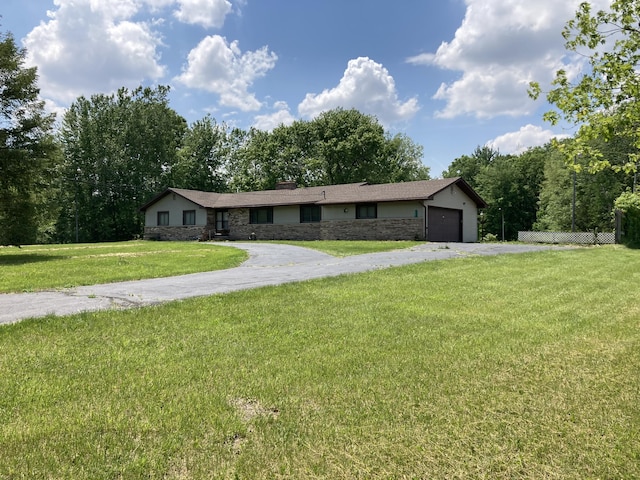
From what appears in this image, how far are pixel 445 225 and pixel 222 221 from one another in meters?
17.9

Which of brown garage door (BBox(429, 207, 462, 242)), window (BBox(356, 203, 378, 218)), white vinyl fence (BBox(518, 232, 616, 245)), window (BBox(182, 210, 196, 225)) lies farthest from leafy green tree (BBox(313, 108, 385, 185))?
white vinyl fence (BBox(518, 232, 616, 245))

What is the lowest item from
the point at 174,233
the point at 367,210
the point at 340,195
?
the point at 174,233

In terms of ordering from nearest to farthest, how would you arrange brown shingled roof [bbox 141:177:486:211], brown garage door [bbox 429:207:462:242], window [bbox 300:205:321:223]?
1. brown garage door [bbox 429:207:462:242]
2. brown shingled roof [bbox 141:177:486:211]
3. window [bbox 300:205:321:223]

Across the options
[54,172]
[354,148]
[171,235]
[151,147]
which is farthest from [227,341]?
[151,147]

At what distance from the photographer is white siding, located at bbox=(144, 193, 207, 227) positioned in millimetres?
35594

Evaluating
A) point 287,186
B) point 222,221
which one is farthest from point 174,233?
point 287,186

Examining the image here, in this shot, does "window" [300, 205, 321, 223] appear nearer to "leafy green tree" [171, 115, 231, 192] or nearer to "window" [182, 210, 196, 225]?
"window" [182, 210, 196, 225]

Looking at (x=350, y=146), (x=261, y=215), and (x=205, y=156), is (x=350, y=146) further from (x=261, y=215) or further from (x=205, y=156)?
(x=205, y=156)

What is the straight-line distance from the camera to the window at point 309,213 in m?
32.1

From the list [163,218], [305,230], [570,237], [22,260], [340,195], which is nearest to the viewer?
[22,260]

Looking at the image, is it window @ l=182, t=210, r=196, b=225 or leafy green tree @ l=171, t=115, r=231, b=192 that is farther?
leafy green tree @ l=171, t=115, r=231, b=192

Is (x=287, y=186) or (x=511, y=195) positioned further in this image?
(x=511, y=195)

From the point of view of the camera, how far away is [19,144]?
1864 cm

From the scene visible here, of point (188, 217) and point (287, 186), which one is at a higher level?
point (287, 186)
